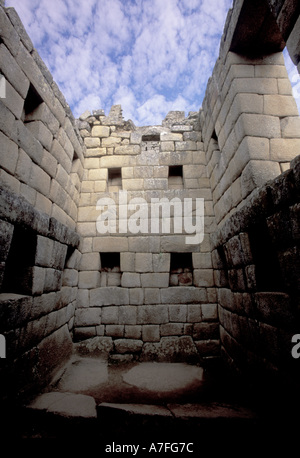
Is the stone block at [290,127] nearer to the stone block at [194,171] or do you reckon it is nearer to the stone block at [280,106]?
the stone block at [280,106]

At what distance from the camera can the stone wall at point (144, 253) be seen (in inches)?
143

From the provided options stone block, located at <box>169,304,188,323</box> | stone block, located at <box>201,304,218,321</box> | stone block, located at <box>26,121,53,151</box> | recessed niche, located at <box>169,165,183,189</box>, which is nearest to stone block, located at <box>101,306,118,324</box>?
stone block, located at <box>169,304,188,323</box>

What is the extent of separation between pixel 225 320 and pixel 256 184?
2286mm

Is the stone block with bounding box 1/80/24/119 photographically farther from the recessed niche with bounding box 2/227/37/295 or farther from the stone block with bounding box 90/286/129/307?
the stone block with bounding box 90/286/129/307

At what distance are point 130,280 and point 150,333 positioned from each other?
1.04 metres

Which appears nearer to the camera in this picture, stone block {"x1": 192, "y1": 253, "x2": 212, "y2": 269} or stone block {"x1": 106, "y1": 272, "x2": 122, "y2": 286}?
stone block {"x1": 192, "y1": 253, "x2": 212, "y2": 269}

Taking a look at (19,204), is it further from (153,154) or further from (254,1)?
(254,1)

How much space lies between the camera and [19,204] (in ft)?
7.33

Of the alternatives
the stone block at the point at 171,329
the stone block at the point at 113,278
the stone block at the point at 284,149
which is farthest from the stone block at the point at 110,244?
the stone block at the point at 284,149

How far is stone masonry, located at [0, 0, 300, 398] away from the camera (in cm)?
212

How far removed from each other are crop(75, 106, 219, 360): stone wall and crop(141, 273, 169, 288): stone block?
0.06ft

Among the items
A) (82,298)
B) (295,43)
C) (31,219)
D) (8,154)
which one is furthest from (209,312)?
(8,154)
